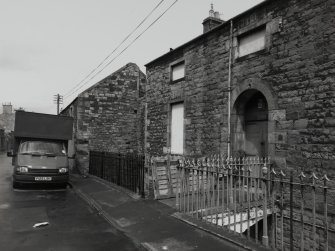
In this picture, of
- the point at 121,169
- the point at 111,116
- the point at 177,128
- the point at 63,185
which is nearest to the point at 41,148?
the point at 63,185

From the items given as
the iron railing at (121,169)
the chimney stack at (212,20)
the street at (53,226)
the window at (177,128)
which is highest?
Answer: the chimney stack at (212,20)

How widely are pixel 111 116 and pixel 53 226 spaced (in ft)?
36.7

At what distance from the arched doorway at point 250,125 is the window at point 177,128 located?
2.87 meters

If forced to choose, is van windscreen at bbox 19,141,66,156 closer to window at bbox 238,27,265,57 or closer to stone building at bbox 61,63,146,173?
stone building at bbox 61,63,146,173

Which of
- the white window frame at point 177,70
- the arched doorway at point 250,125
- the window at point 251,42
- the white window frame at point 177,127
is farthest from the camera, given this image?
the white window frame at point 177,70

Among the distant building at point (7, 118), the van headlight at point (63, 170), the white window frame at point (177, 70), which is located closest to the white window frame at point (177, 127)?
the white window frame at point (177, 70)

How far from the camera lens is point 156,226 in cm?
579

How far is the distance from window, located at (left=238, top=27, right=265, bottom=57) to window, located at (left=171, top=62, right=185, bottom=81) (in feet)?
10.7

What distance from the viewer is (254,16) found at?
8398 mm

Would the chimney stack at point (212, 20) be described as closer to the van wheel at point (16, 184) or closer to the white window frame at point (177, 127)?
the white window frame at point (177, 127)

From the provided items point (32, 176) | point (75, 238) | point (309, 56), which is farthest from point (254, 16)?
point (32, 176)

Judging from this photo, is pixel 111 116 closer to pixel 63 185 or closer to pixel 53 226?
pixel 63 185

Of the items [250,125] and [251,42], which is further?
[250,125]

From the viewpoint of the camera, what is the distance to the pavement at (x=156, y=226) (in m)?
4.65
